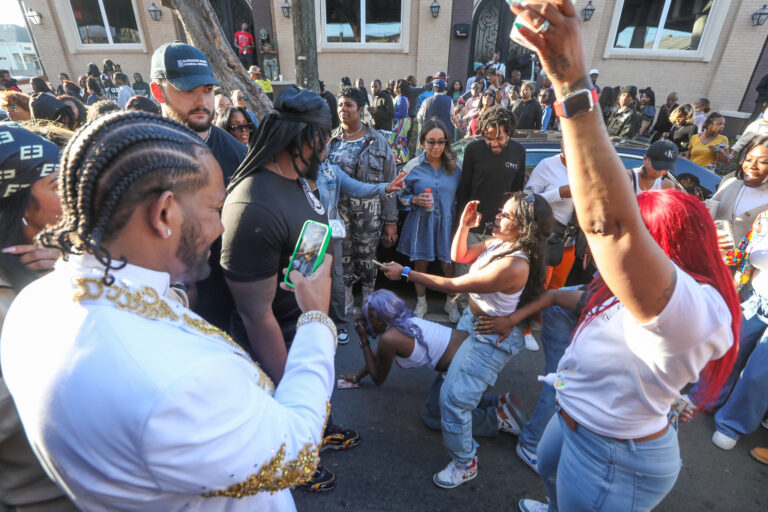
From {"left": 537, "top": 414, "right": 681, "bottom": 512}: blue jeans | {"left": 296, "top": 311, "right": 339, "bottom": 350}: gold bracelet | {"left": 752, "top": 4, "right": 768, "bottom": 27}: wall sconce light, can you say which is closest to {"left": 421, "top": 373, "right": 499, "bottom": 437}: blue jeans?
{"left": 537, "top": 414, "right": 681, "bottom": 512}: blue jeans

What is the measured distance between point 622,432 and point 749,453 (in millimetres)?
2335

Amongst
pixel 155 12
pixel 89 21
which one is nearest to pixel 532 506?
pixel 155 12

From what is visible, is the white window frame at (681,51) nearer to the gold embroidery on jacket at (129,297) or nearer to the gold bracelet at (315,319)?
the gold bracelet at (315,319)

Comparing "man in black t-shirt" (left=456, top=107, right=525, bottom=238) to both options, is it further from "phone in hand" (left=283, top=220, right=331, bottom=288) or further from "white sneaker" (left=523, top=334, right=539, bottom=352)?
"phone in hand" (left=283, top=220, right=331, bottom=288)

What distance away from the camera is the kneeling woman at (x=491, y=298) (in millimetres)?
2242

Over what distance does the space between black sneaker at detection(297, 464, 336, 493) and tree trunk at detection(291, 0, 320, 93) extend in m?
5.76

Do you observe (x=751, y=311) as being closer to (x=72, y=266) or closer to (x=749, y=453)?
(x=749, y=453)

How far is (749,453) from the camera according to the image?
2.75 m

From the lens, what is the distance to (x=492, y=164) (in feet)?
12.9

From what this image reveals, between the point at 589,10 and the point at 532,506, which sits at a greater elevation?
the point at 589,10

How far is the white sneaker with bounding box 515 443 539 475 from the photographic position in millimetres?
2536

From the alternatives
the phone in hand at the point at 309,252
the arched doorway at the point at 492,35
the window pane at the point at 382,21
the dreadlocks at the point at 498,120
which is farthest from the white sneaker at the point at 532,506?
the window pane at the point at 382,21

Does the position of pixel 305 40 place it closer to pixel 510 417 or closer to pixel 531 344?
pixel 531 344

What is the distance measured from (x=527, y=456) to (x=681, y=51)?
14381mm
